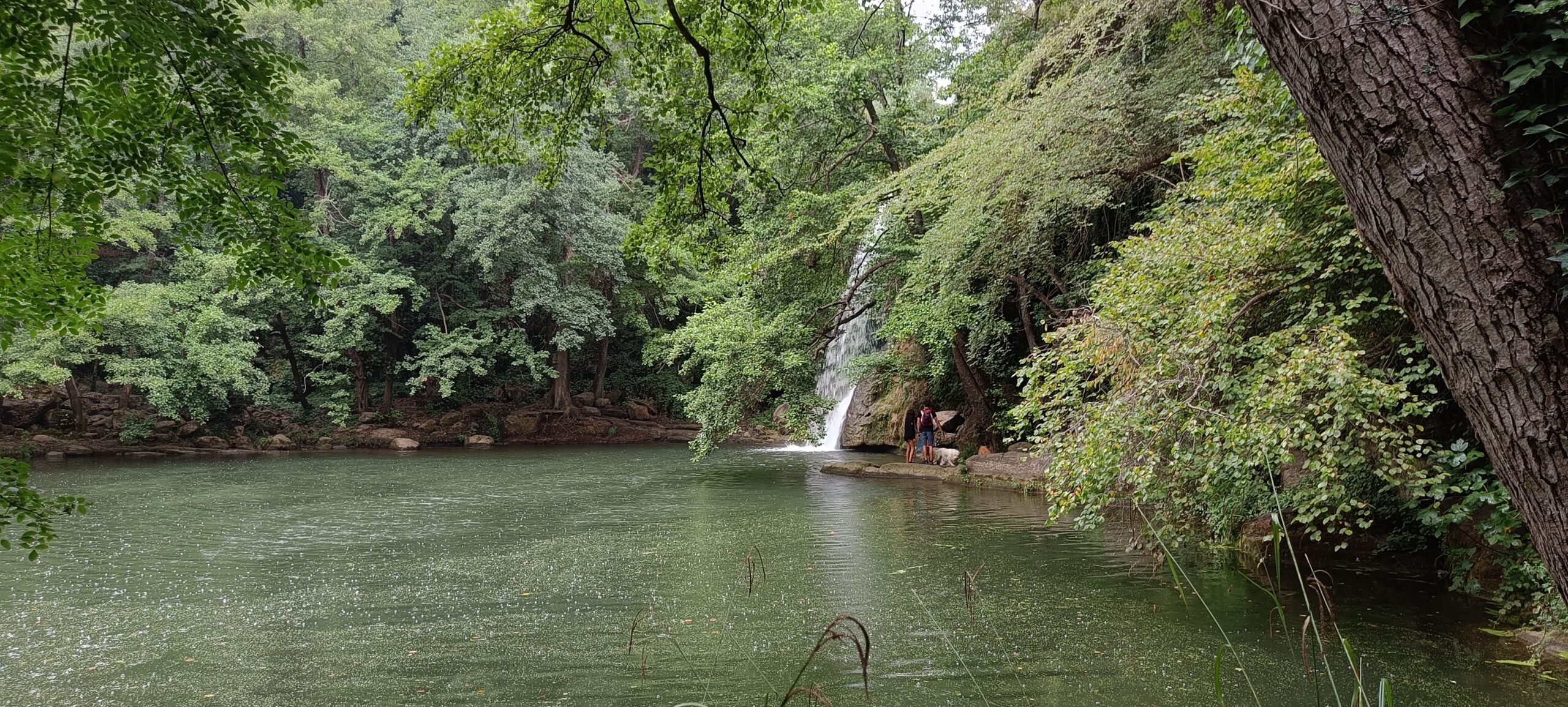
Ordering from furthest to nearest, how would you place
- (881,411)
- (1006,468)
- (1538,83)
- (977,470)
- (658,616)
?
(881,411), (977,470), (1006,468), (658,616), (1538,83)

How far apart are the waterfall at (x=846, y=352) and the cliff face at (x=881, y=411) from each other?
18.7 inches

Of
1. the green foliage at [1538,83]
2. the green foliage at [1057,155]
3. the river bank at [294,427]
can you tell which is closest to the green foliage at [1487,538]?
the green foliage at [1538,83]

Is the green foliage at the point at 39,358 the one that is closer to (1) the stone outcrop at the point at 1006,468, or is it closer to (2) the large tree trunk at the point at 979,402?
(2) the large tree trunk at the point at 979,402

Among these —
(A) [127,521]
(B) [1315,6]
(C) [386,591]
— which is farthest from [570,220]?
(B) [1315,6]

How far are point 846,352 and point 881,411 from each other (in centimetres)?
206

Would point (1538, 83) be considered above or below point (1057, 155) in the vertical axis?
below

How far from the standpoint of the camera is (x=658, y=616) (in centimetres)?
598

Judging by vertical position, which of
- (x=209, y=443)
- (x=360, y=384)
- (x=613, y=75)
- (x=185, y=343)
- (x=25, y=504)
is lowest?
(x=209, y=443)

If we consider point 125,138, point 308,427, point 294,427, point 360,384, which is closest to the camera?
point 125,138

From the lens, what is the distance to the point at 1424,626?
214 inches

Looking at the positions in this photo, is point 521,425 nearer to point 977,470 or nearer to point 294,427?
point 294,427

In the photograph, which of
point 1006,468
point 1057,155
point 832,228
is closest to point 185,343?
point 832,228

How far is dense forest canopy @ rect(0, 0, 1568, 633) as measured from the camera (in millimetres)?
3922

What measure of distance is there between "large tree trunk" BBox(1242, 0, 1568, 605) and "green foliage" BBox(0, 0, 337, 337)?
13.2ft
